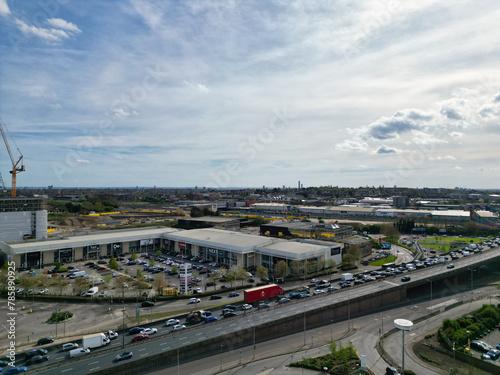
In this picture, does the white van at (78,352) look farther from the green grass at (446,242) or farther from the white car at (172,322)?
the green grass at (446,242)

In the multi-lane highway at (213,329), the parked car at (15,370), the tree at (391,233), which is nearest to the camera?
the parked car at (15,370)

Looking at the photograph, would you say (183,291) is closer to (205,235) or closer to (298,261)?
(298,261)

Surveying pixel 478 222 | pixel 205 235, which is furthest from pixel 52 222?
pixel 478 222

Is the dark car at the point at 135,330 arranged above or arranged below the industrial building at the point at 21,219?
below

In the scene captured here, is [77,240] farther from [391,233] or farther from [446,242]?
[446,242]

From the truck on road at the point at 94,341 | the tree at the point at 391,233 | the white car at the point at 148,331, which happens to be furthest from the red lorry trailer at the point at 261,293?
the tree at the point at 391,233

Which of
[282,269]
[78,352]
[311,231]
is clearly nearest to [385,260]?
[311,231]
